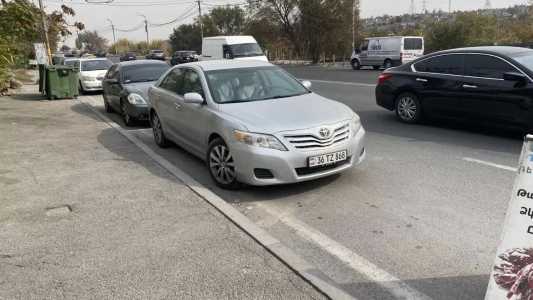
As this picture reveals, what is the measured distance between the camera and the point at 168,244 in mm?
4066

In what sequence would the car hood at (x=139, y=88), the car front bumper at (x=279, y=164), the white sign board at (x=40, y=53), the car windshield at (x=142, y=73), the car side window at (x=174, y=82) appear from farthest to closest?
the white sign board at (x=40, y=53) → the car windshield at (x=142, y=73) → the car hood at (x=139, y=88) → the car side window at (x=174, y=82) → the car front bumper at (x=279, y=164)

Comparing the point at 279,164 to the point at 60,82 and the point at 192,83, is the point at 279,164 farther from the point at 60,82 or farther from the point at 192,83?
the point at 60,82

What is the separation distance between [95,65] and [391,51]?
59.1ft

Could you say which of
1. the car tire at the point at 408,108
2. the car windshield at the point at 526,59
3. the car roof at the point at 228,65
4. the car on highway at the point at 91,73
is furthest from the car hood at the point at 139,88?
the car on highway at the point at 91,73

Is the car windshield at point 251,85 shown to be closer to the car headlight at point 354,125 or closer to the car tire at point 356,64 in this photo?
the car headlight at point 354,125

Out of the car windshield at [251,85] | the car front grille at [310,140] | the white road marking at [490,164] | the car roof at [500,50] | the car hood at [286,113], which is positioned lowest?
the white road marking at [490,164]

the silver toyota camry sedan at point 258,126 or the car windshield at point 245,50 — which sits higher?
the car windshield at point 245,50

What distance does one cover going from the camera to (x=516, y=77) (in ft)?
23.1

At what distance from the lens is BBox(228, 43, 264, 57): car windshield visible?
22.9m

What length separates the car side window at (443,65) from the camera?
8.05 meters

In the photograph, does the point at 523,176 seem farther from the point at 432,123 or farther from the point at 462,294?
the point at 432,123

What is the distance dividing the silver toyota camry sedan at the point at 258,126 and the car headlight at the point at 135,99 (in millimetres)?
3153

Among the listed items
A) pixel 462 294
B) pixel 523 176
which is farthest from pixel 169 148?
pixel 523 176

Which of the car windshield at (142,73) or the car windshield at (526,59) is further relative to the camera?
the car windshield at (142,73)
